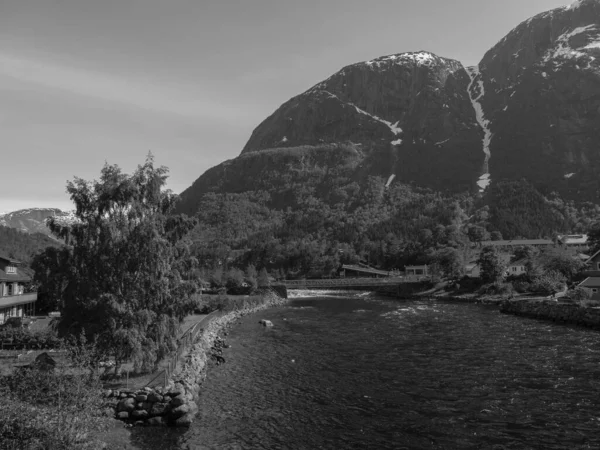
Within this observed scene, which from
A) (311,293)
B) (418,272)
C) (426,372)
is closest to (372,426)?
(426,372)

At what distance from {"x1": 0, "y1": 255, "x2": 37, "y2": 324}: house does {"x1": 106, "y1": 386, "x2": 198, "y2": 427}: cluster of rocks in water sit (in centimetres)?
3459

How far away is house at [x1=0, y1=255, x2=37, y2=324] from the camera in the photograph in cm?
5819

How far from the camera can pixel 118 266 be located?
33469 mm

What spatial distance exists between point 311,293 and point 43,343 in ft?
412

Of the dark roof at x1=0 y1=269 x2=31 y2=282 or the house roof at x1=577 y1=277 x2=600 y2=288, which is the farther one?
the house roof at x1=577 y1=277 x2=600 y2=288

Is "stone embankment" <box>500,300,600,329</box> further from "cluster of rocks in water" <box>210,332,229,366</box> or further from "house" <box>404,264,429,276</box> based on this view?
"house" <box>404,264,429,276</box>

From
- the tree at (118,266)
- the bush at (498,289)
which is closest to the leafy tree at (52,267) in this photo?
the tree at (118,266)

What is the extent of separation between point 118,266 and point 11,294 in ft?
125

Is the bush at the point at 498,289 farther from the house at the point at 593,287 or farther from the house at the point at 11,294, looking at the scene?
the house at the point at 11,294

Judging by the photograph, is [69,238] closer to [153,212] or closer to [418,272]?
[153,212]

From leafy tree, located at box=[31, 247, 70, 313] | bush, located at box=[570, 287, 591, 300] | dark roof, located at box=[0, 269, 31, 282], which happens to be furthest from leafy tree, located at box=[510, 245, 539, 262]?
leafy tree, located at box=[31, 247, 70, 313]

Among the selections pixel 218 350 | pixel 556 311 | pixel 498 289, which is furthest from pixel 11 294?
pixel 498 289

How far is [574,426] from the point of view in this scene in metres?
27.0

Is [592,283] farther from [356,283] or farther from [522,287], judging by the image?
[356,283]
